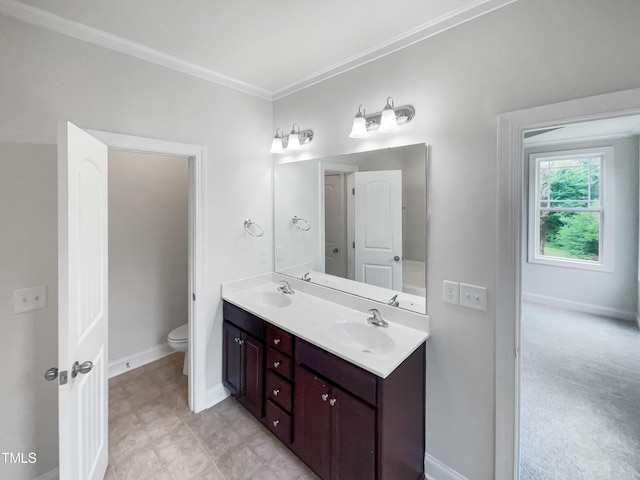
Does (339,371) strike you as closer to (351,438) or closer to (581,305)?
(351,438)

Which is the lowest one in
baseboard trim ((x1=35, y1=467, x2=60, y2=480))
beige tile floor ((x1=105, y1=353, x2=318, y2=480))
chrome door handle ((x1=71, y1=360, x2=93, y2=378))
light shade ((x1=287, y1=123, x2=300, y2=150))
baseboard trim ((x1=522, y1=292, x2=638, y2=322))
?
beige tile floor ((x1=105, y1=353, x2=318, y2=480))

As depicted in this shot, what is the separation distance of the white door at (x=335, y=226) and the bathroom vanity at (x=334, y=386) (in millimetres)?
328

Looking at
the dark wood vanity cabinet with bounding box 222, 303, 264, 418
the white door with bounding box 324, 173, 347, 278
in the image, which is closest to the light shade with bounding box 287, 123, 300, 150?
the white door with bounding box 324, 173, 347, 278

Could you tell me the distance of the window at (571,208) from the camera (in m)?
3.99

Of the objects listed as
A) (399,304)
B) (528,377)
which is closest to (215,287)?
(399,304)

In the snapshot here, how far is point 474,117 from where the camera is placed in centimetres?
145

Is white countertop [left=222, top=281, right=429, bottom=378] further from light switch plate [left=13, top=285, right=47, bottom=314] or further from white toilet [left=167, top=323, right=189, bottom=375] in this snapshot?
light switch plate [left=13, top=285, right=47, bottom=314]

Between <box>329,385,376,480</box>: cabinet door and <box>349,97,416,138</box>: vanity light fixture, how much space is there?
153cm

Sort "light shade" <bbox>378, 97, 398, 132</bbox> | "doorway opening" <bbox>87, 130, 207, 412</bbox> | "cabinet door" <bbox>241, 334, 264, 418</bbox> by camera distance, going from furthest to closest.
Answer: "doorway opening" <bbox>87, 130, 207, 412</bbox> < "cabinet door" <bbox>241, 334, 264, 418</bbox> < "light shade" <bbox>378, 97, 398, 132</bbox>

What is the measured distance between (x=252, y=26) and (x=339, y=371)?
199 cm

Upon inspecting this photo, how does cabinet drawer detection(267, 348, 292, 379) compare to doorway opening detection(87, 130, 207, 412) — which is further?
doorway opening detection(87, 130, 207, 412)

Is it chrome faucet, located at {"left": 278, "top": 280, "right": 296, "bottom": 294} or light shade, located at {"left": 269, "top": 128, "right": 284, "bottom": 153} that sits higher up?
light shade, located at {"left": 269, "top": 128, "right": 284, "bottom": 153}

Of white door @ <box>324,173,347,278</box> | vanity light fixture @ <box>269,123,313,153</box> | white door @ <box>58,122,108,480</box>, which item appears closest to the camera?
white door @ <box>58,122,108,480</box>

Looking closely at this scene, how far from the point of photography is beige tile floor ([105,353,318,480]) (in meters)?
1.69
